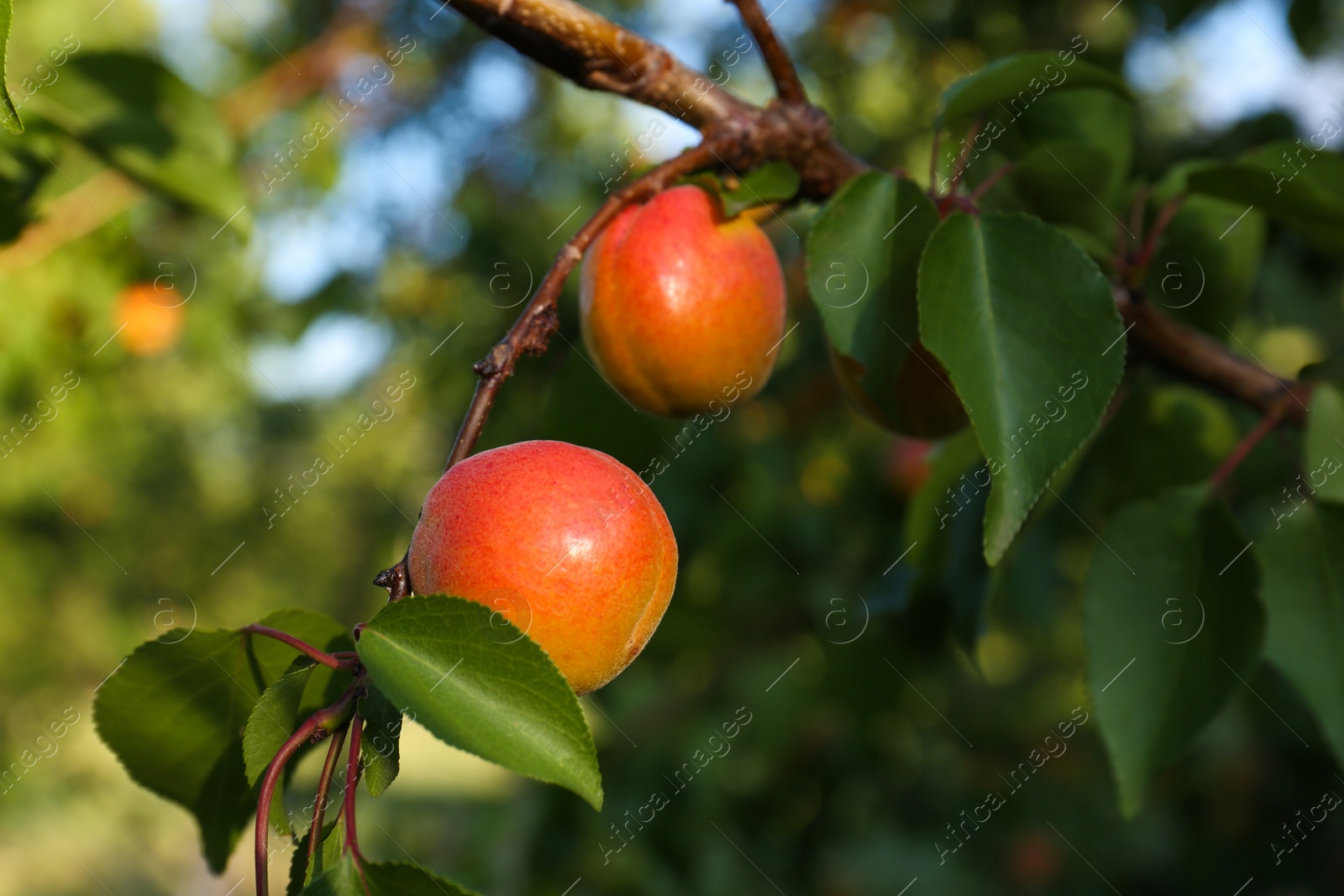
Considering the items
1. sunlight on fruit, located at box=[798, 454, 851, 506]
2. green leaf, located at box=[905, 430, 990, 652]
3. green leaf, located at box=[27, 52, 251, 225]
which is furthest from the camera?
sunlight on fruit, located at box=[798, 454, 851, 506]

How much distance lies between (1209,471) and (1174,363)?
0.25 meters

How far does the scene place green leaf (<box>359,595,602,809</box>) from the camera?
521mm

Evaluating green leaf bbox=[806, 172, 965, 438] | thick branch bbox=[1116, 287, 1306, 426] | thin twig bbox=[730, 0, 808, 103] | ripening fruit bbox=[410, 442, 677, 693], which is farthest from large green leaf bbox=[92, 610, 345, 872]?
thick branch bbox=[1116, 287, 1306, 426]

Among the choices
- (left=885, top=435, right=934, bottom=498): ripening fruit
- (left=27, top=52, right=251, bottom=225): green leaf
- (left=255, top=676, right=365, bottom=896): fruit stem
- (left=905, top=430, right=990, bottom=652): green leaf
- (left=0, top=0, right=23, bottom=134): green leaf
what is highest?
(left=0, top=0, right=23, bottom=134): green leaf

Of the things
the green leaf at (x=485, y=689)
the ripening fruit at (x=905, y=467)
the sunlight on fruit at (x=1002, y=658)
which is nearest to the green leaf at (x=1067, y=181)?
the green leaf at (x=485, y=689)

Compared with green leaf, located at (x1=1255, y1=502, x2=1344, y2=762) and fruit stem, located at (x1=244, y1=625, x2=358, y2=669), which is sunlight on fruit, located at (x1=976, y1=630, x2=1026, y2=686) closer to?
green leaf, located at (x1=1255, y1=502, x2=1344, y2=762)

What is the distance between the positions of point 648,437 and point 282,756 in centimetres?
58

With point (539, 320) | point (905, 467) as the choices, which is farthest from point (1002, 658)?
point (539, 320)

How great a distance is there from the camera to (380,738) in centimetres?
57

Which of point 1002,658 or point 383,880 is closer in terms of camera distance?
point 383,880

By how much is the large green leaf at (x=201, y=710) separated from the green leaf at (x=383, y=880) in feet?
0.58

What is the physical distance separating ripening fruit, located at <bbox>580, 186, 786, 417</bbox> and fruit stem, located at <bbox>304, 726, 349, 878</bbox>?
1.25 feet

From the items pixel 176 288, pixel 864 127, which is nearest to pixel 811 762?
pixel 864 127

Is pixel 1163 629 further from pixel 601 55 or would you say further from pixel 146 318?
pixel 146 318
